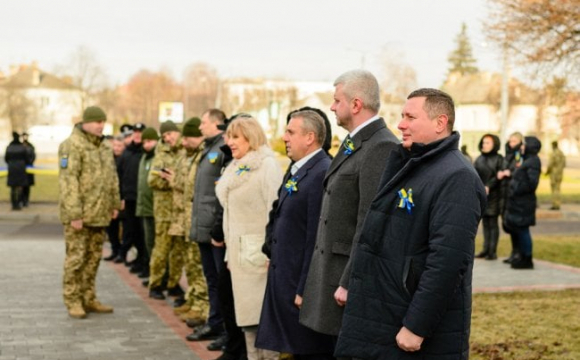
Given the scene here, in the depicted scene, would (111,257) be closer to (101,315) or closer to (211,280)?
(101,315)

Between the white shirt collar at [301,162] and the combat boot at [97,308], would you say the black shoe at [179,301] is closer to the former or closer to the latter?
the combat boot at [97,308]

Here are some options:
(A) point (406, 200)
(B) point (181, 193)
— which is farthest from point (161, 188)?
(A) point (406, 200)

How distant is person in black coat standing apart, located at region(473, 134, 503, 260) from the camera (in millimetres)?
15750

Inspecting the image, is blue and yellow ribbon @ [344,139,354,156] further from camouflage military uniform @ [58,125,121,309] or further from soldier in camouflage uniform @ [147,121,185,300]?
soldier in camouflage uniform @ [147,121,185,300]

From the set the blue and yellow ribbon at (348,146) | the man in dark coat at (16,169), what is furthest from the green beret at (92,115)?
the man in dark coat at (16,169)

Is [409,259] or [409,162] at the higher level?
[409,162]

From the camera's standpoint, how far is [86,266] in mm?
10617

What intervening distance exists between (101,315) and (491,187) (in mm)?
7616

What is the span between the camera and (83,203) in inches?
403

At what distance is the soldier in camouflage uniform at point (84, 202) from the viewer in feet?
33.3

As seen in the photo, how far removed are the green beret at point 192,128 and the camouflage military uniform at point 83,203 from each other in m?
0.97

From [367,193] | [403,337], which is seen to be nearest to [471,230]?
[403,337]

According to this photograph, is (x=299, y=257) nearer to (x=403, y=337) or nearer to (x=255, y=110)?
(x=403, y=337)

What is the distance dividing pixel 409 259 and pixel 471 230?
12.7 inches
